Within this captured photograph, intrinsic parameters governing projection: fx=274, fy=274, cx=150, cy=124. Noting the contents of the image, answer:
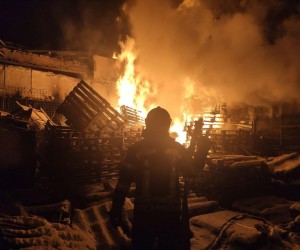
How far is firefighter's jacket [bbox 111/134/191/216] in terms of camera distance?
138 inches

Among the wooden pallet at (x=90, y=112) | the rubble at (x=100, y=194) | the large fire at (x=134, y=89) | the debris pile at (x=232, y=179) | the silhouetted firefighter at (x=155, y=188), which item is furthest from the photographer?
the large fire at (x=134, y=89)

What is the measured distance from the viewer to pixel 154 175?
3531 millimetres

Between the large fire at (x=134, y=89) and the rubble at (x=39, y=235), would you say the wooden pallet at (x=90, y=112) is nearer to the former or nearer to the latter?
the rubble at (x=39, y=235)

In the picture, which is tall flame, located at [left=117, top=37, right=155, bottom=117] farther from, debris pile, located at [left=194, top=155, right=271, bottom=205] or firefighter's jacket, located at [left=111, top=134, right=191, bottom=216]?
firefighter's jacket, located at [left=111, top=134, right=191, bottom=216]

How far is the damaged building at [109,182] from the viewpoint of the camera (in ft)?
17.0

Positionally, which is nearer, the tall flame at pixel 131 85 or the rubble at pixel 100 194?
the rubble at pixel 100 194

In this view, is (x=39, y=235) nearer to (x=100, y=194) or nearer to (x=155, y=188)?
(x=155, y=188)

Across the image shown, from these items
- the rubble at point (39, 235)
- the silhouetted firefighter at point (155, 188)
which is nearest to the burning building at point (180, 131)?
the rubble at point (39, 235)

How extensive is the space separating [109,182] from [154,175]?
574 centimetres

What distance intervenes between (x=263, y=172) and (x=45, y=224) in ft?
23.2

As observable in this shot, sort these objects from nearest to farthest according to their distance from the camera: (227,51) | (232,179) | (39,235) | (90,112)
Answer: (39,235), (232,179), (90,112), (227,51)

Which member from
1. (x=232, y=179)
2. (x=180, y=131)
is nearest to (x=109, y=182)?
(x=232, y=179)

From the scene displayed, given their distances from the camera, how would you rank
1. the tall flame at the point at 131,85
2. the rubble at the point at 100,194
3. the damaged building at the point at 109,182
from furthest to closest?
the tall flame at the point at 131,85 → the damaged building at the point at 109,182 → the rubble at the point at 100,194

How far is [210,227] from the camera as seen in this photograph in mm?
6309
